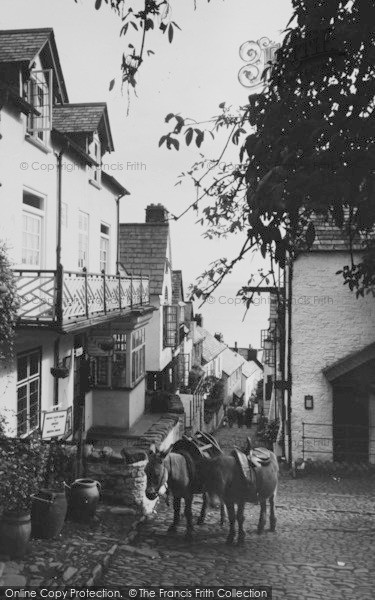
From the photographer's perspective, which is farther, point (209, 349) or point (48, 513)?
point (209, 349)

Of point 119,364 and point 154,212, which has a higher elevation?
point 154,212

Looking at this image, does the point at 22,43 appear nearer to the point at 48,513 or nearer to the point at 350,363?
the point at 48,513

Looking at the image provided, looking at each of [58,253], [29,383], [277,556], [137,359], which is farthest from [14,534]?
[137,359]

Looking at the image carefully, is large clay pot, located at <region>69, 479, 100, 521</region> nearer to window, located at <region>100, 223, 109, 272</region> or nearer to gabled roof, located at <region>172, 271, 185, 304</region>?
window, located at <region>100, 223, 109, 272</region>

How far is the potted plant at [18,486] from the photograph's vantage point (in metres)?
7.26

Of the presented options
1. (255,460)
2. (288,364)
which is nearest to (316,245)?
(288,364)

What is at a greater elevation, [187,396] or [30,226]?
[30,226]

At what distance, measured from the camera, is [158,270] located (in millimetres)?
24609

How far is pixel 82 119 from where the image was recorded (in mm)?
16047

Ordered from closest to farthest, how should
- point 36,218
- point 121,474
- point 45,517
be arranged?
point 45,517 → point 121,474 → point 36,218

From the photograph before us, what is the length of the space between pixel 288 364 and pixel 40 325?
10.2 meters

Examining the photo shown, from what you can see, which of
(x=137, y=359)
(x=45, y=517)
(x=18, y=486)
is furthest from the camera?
(x=137, y=359)

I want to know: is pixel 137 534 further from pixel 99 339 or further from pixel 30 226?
pixel 30 226

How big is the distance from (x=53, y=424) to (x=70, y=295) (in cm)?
274
